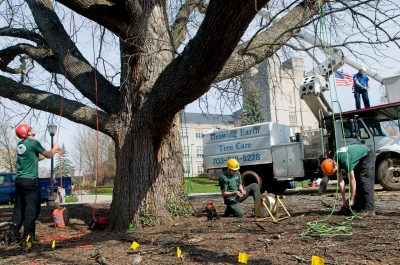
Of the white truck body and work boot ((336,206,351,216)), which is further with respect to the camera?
the white truck body

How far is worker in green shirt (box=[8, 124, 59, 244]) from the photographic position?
640 cm

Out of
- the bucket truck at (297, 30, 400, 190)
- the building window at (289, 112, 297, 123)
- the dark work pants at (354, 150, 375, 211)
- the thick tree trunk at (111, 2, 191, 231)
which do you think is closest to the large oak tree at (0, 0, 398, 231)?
the thick tree trunk at (111, 2, 191, 231)

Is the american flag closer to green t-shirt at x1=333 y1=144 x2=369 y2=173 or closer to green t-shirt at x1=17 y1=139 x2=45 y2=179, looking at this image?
green t-shirt at x1=333 y1=144 x2=369 y2=173

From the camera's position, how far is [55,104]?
299 inches

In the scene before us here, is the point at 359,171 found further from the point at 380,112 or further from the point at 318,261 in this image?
the point at 380,112

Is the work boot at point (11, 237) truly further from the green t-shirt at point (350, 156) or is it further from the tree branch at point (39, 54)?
the green t-shirt at point (350, 156)

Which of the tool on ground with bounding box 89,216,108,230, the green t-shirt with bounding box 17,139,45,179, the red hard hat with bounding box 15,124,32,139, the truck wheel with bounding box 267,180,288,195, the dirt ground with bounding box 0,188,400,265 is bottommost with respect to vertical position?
the dirt ground with bounding box 0,188,400,265

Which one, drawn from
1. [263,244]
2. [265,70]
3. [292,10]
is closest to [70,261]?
[263,244]

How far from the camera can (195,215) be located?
7676mm

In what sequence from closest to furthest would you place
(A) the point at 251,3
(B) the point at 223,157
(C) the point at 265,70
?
(A) the point at 251,3, (C) the point at 265,70, (B) the point at 223,157

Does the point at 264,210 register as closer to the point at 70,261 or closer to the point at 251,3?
the point at 70,261

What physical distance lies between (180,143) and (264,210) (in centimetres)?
196

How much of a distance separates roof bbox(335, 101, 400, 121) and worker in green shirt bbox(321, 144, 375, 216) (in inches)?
217

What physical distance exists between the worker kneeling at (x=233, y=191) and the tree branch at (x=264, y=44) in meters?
1.77
